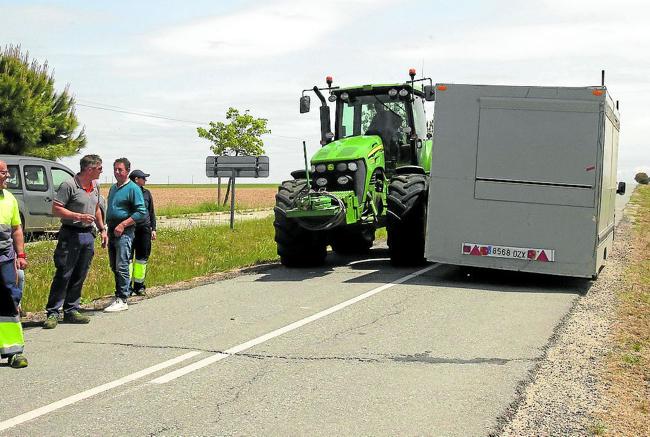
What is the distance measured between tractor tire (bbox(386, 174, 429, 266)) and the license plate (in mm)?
1361

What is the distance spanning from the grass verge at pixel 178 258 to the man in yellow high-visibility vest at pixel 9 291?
332 cm

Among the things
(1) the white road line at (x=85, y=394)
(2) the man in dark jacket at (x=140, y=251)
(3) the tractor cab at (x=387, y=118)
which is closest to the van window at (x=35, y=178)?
(3) the tractor cab at (x=387, y=118)

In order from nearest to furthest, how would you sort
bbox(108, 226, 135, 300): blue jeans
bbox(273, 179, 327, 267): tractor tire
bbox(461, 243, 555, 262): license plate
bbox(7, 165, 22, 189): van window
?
bbox(108, 226, 135, 300): blue jeans, bbox(461, 243, 555, 262): license plate, bbox(273, 179, 327, 267): tractor tire, bbox(7, 165, 22, 189): van window

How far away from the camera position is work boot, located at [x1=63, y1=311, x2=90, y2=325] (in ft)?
29.1

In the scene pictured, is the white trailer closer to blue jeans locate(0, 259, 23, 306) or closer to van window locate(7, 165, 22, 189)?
blue jeans locate(0, 259, 23, 306)

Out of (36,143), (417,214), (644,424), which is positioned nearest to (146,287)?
(417,214)

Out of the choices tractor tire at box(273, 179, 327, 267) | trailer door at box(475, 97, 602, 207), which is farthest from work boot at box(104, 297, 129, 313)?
trailer door at box(475, 97, 602, 207)

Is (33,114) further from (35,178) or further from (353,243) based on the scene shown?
(353,243)

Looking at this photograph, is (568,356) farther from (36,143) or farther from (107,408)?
(36,143)

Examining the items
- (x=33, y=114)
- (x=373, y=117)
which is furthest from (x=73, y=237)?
(x=33, y=114)

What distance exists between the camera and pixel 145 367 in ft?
21.7

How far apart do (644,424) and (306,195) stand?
802 centimetres

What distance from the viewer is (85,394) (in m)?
5.81

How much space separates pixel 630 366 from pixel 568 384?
1.00 meters
